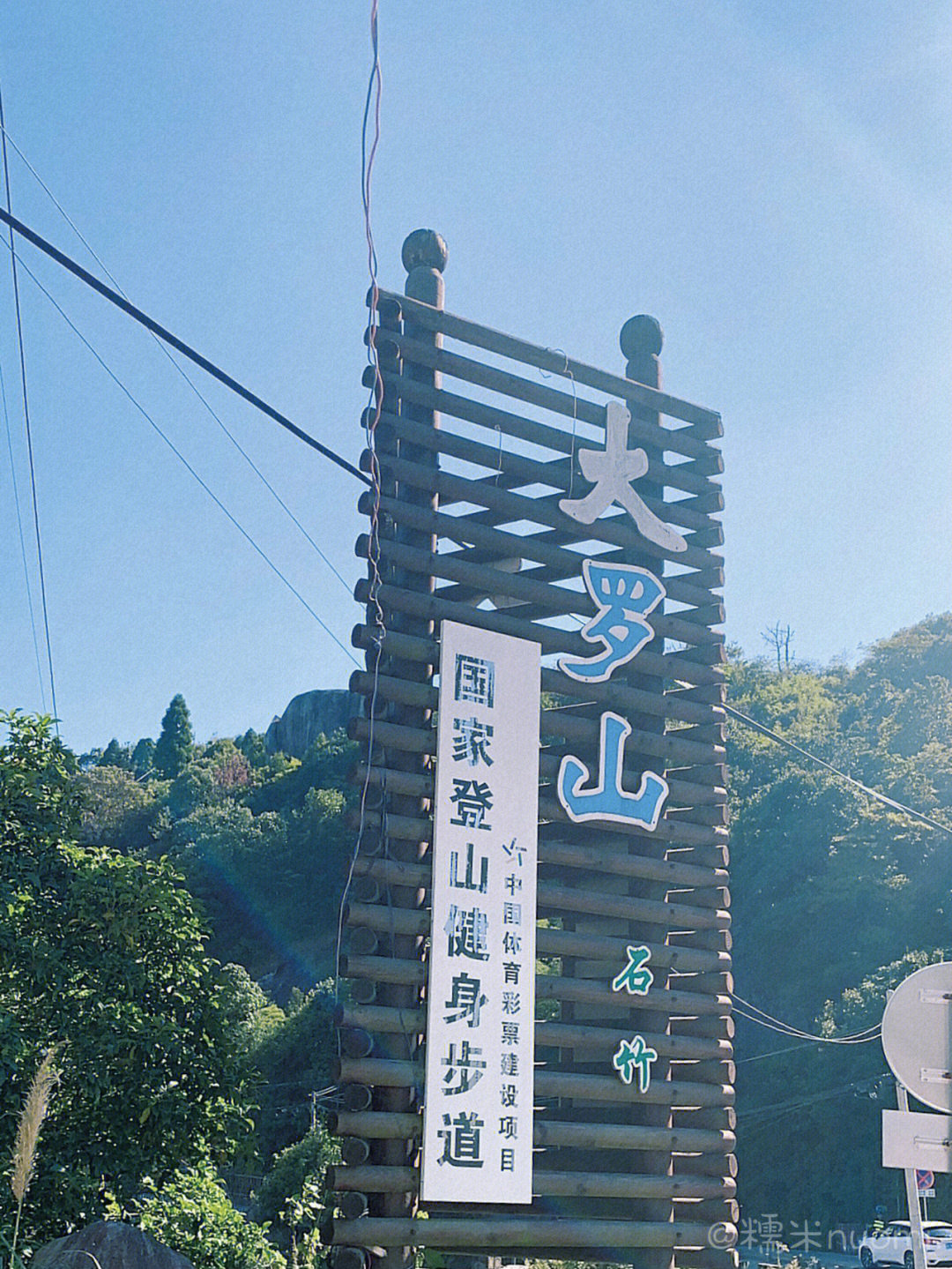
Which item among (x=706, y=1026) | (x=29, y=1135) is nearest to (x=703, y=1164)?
(x=706, y=1026)

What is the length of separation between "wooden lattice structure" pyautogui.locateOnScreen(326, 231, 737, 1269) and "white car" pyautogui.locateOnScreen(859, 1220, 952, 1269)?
1670 centimetres

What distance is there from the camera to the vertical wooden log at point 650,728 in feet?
24.7

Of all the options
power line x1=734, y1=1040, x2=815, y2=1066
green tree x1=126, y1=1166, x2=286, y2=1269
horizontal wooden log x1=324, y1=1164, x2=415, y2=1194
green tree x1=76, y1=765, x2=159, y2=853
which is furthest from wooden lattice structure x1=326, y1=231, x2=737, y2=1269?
green tree x1=76, y1=765, x2=159, y2=853

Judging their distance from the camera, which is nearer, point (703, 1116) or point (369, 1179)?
point (369, 1179)

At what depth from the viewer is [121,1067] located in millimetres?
9273

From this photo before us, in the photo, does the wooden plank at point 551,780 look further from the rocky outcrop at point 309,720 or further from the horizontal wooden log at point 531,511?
the rocky outcrop at point 309,720

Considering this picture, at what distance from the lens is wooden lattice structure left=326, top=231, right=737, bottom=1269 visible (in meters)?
6.61

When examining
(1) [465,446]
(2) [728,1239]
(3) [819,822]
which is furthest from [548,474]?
(3) [819,822]

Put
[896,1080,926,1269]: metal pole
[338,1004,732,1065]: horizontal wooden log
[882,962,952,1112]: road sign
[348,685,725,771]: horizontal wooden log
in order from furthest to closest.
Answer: [348,685,725,771]: horizontal wooden log < [338,1004,732,1065]: horizontal wooden log < [882,962,952,1112]: road sign < [896,1080,926,1269]: metal pole

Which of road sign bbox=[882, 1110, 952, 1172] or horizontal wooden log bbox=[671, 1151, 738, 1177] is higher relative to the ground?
road sign bbox=[882, 1110, 952, 1172]

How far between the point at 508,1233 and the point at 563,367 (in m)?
4.83

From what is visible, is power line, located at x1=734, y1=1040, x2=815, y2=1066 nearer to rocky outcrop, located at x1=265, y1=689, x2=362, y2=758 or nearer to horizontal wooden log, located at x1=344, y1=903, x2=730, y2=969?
horizontal wooden log, located at x1=344, y1=903, x2=730, y2=969

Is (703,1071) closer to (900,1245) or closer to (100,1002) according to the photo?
(100,1002)

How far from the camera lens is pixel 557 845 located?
24.7 feet
